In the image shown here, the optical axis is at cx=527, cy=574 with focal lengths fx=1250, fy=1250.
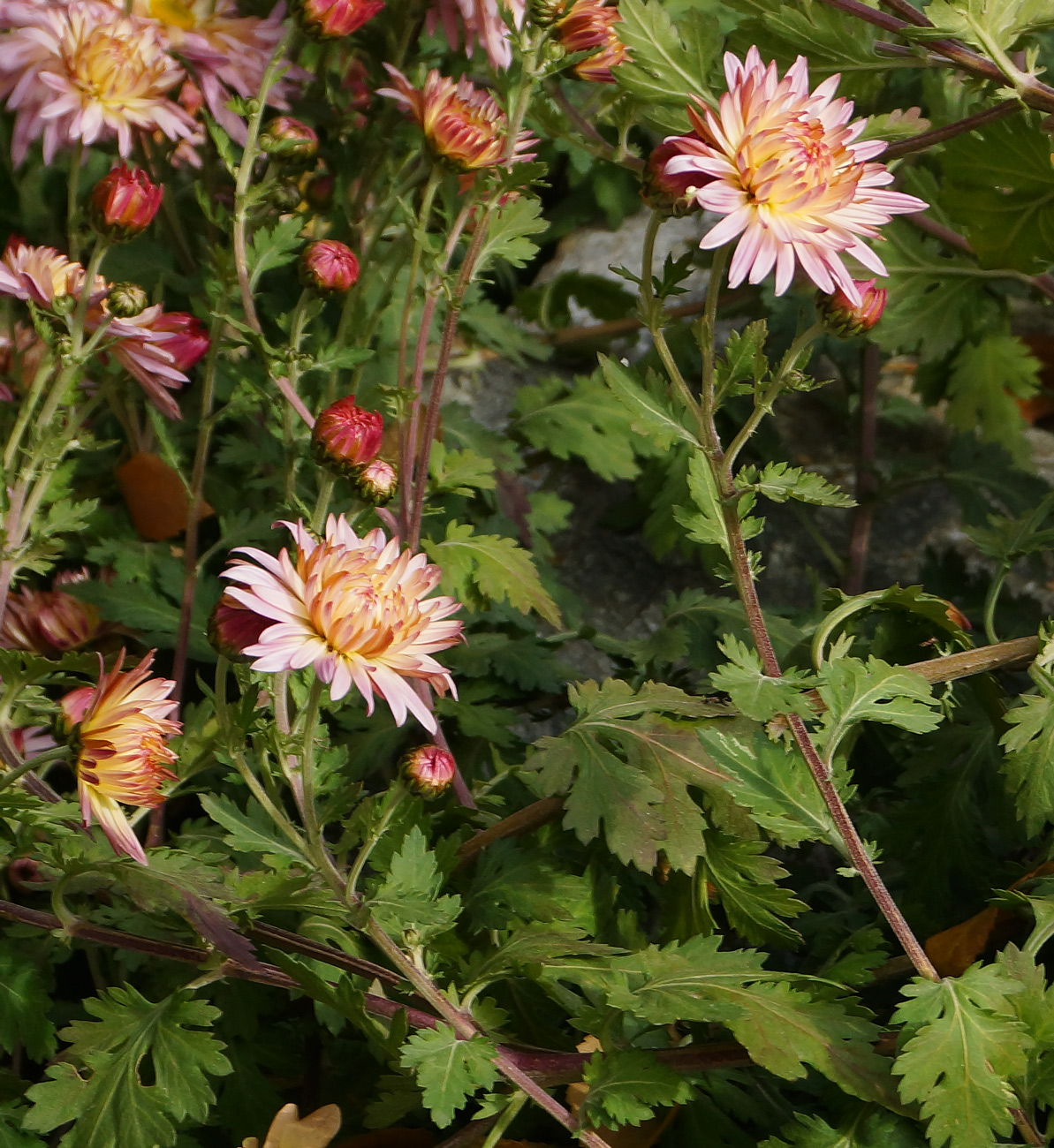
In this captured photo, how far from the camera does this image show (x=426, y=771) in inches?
31.7

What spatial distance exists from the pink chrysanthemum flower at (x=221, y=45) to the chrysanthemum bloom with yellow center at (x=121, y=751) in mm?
613

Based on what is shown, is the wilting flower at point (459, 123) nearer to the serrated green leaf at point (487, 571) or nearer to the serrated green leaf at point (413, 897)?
the serrated green leaf at point (487, 571)

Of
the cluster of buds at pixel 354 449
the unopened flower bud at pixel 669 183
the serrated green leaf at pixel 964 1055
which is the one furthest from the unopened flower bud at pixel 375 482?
the serrated green leaf at pixel 964 1055

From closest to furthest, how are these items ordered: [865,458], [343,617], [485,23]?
1. [343,617]
2. [485,23]
3. [865,458]

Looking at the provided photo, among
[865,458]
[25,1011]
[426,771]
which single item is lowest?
[25,1011]

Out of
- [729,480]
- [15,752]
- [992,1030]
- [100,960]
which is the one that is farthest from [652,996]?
[100,960]

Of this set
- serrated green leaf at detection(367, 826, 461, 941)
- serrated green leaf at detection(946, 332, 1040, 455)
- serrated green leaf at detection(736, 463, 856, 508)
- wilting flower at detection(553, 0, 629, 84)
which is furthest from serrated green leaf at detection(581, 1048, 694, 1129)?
serrated green leaf at detection(946, 332, 1040, 455)

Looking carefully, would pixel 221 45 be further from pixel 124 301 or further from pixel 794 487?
pixel 794 487

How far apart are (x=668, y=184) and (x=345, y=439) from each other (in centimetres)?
27

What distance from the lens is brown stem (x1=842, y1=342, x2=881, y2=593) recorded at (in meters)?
1.53

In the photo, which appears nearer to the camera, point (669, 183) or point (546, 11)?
point (669, 183)

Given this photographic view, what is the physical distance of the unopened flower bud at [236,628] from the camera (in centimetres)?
73

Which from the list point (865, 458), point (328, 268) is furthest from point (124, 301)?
point (865, 458)

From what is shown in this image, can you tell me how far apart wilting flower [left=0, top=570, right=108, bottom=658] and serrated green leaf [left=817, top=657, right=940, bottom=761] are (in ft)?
2.30
